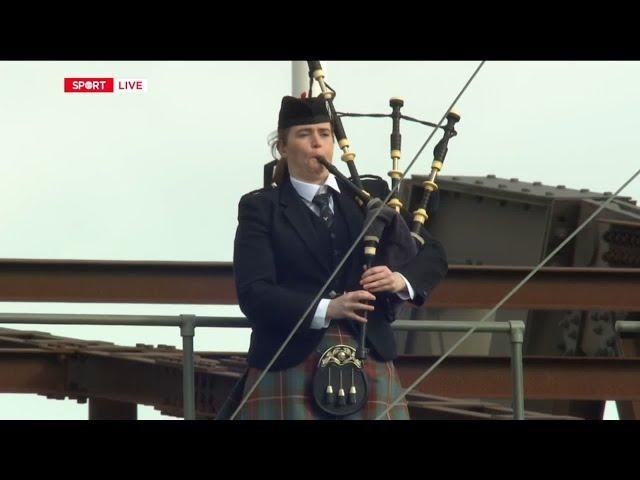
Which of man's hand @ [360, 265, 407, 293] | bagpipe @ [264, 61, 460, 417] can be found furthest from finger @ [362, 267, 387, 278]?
bagpipe @ [264, 61, 460, 417]

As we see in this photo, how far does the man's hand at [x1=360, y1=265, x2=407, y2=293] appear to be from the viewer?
870 centimetres

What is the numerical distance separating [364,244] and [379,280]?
0.72 ft

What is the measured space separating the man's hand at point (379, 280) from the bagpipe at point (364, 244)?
105mm

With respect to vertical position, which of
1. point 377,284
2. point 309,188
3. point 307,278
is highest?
point 309,188

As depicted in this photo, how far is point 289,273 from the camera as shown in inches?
351

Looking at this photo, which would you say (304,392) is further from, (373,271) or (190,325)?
(190,325)

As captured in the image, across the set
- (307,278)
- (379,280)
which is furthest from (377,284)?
(307,278)

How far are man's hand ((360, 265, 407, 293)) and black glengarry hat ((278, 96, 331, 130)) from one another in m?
0.72

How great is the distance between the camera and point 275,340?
8836 mm

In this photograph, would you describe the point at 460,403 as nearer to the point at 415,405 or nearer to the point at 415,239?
the point at 415,405

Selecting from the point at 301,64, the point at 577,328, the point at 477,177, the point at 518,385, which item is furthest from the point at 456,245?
the point at 518,385

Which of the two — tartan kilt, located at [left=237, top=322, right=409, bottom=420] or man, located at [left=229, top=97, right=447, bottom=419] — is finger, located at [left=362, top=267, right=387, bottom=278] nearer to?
man, located at [left=229, top=97, right=447, bottom=419]

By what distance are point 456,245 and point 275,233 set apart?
7.98m

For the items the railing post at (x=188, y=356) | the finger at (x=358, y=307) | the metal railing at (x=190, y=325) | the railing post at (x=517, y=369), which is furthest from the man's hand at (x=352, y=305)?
the railing post at (x=517, y=369)
